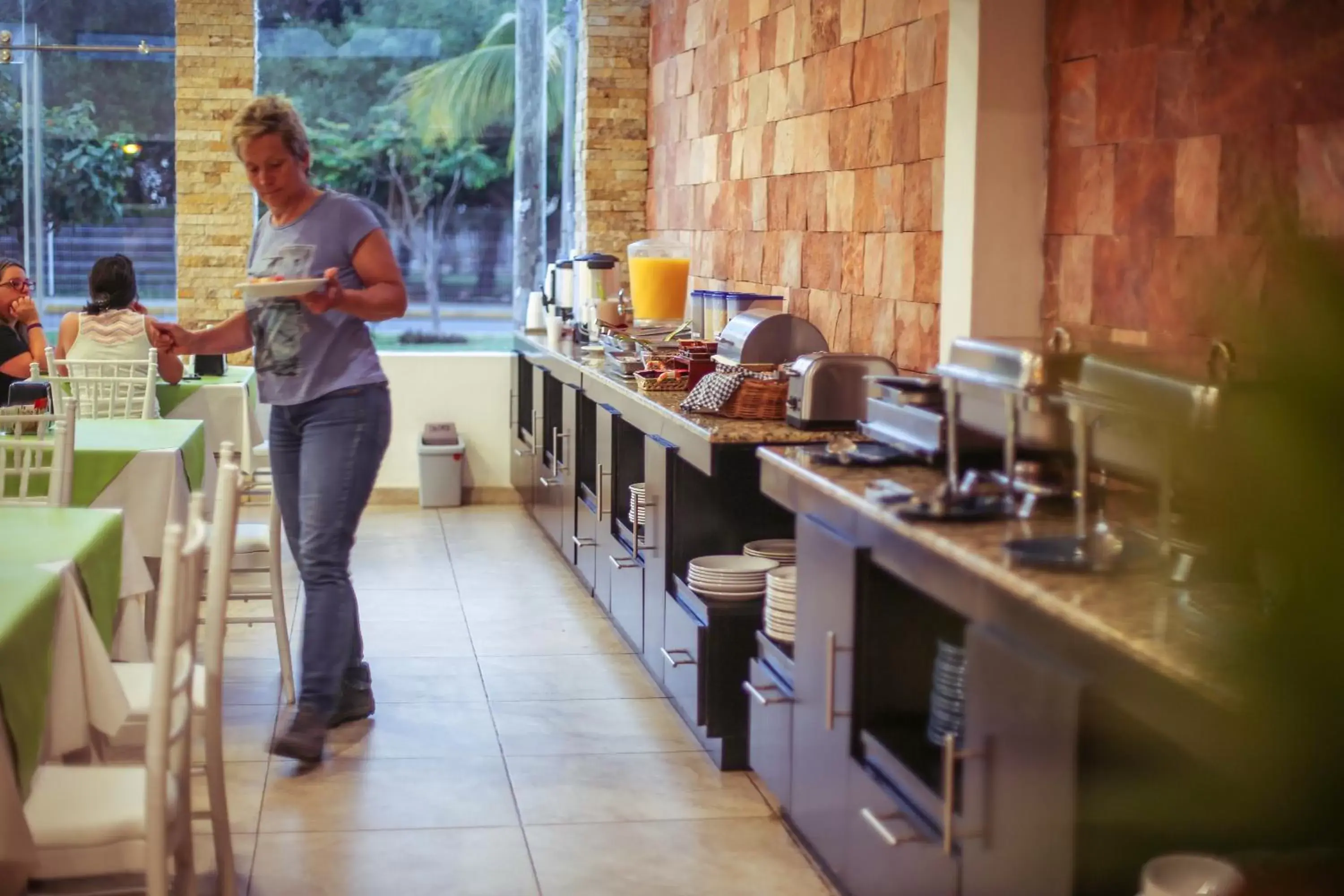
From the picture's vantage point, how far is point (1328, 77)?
2.42m

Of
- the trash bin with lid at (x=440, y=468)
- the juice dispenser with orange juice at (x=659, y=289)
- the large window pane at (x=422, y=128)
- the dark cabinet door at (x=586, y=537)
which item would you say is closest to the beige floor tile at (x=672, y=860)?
the dark cabinet door at (x=586, y=537)

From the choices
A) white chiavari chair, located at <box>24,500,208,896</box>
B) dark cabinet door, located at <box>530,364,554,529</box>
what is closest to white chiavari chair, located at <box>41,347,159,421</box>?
dark cabinet door, located at <box>530,364,554,529</box>

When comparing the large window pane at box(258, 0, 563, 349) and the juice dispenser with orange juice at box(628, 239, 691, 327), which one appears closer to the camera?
the juice dispenser with orange juice at box(628, 239, 691, 327)

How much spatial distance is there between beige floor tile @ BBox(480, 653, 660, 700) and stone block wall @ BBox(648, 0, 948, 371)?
1.21 metres

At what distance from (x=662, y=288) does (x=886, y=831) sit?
404cm

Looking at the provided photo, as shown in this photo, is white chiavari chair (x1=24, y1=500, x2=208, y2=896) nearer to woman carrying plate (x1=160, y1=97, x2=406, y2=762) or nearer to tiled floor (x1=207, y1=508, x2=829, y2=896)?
tiled floor (x1=207, y1=508, x2=829, y2=896)

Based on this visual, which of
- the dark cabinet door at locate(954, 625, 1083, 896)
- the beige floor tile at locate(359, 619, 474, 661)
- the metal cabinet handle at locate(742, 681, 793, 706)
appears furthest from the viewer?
the beige floor tile at locate(359, 619, 474, 661)

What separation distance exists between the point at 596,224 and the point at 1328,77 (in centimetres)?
573

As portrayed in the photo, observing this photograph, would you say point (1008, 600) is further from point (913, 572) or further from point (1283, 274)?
point (1283, 274)

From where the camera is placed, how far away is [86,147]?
8344 millimetres

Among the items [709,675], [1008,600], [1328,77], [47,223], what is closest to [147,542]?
[709,675]

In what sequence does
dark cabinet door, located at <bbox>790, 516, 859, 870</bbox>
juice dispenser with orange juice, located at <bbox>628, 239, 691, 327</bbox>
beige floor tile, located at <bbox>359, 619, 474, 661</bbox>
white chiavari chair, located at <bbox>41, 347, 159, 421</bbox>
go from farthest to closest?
juice dispenser with orange juice, located at <bbox>628, 239, 691, 327</bbox>
white chiavari chair, located at <bbox>41, 347, 159, 421</bbox>
beige floor tile, located at <bbox>359, 619, 474, 661</bbox>
dark cabinet door, located at <bbox>790, 516, 859, 870</bbox>

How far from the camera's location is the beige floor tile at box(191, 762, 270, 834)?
3.41 metres

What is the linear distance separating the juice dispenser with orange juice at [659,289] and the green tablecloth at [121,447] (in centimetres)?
202
